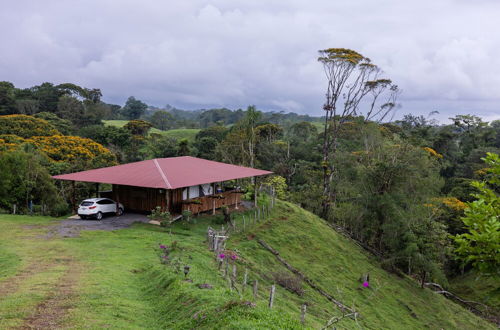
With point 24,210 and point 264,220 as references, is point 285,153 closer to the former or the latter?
point 264,220

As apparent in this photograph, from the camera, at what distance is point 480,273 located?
21.0ft

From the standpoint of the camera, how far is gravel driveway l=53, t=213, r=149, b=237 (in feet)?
69.1

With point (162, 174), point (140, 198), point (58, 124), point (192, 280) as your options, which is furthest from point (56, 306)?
point (58, 124)

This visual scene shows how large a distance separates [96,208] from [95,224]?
1733 millimetres

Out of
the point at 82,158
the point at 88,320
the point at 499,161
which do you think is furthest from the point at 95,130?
the point at 499,161

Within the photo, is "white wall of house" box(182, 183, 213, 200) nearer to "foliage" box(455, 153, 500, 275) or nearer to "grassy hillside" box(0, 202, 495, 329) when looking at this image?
"grassy hillside" box(0, 202, 495, 329)

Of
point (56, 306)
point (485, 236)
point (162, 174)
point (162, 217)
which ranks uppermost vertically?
point (485, 236)

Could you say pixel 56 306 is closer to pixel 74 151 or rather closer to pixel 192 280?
pixel 192 280

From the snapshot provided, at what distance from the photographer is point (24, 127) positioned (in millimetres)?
43750

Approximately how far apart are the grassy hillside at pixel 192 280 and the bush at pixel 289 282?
0.56 meters

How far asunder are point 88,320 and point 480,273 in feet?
28.4

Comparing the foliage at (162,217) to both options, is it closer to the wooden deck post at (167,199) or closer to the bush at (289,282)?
the wooden deck post at (167,199)

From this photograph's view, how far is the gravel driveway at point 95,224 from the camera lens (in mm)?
21047

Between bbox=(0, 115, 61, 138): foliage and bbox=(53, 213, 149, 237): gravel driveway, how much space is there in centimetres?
2429
